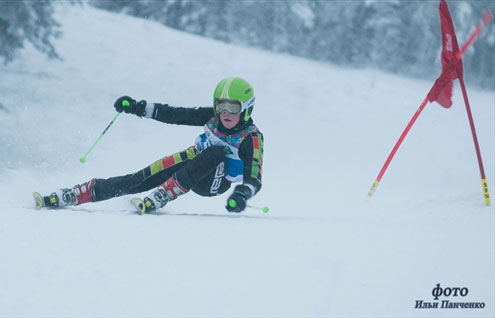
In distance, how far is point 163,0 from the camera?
60.8 feet

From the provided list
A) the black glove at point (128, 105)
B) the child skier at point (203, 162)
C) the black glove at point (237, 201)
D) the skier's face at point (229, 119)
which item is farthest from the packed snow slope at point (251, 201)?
the black glove at point (128, 105)

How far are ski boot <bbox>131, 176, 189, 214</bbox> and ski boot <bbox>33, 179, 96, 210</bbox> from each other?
0.42 m

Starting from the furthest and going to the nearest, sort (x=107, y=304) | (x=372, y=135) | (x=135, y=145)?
(x=372, y=135) → (x=135, y=145) → (x=107, y=304)

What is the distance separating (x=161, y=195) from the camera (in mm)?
4512

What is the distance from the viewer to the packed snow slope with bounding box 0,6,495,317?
2717 mm

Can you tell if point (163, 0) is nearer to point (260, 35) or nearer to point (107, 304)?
point (260, 35)

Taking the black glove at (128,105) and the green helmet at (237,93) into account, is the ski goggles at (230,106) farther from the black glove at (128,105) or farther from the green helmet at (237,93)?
the black glove at (128,105)

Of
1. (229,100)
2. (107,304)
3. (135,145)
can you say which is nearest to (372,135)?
(135,145)

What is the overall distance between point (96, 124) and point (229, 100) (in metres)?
5.66

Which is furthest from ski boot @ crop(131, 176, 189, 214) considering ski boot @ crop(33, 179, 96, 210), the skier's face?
the skier's face

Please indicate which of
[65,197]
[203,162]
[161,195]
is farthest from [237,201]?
[65,197]

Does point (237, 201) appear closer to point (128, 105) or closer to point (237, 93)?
point (237, 93)

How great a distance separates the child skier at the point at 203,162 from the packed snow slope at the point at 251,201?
25 centimetres

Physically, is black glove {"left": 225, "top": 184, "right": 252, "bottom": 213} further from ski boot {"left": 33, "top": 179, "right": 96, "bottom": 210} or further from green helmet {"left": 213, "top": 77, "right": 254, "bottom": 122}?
ski boot {"left": 33, "top": 179, "right": 96, "bottom": 210}
